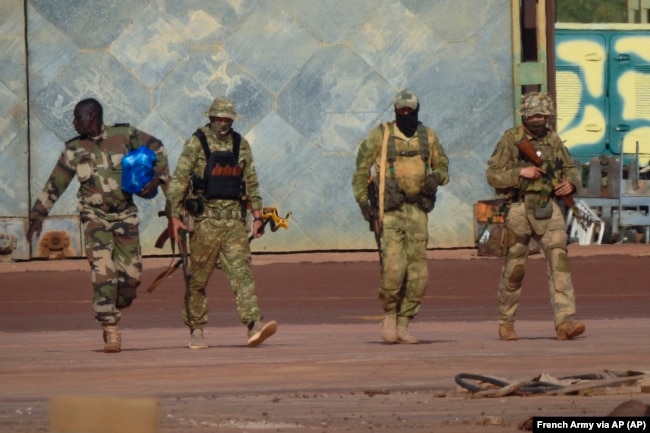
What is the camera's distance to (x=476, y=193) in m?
25.7

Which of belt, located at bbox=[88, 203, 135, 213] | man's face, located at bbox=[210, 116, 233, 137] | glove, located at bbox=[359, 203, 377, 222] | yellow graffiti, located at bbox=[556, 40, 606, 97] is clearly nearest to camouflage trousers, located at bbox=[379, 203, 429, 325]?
glove, located at bbox=[359, 203, 377, 222]

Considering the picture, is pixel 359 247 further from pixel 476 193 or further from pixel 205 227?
pixel 205 227

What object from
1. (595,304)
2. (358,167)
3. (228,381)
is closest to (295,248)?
(595,304)

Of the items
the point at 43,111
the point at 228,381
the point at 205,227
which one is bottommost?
the point at 228,381

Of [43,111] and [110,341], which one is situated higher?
[43,111]

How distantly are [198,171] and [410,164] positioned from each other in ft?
5.71

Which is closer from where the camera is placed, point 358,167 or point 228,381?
point 228,381

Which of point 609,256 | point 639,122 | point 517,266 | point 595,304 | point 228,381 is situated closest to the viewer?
point 228,381

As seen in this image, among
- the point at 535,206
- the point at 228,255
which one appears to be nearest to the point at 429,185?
the point at 535,206

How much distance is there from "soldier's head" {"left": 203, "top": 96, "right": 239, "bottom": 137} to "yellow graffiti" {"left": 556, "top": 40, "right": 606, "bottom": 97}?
15925 millimetres

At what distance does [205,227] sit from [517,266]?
2580 mm

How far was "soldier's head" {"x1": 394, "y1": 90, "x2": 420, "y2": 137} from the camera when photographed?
15711mm

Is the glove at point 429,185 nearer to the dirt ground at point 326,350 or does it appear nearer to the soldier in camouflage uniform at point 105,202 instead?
the dirt ground at point 326,350

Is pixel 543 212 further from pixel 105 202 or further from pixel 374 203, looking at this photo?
pixel 105 202
